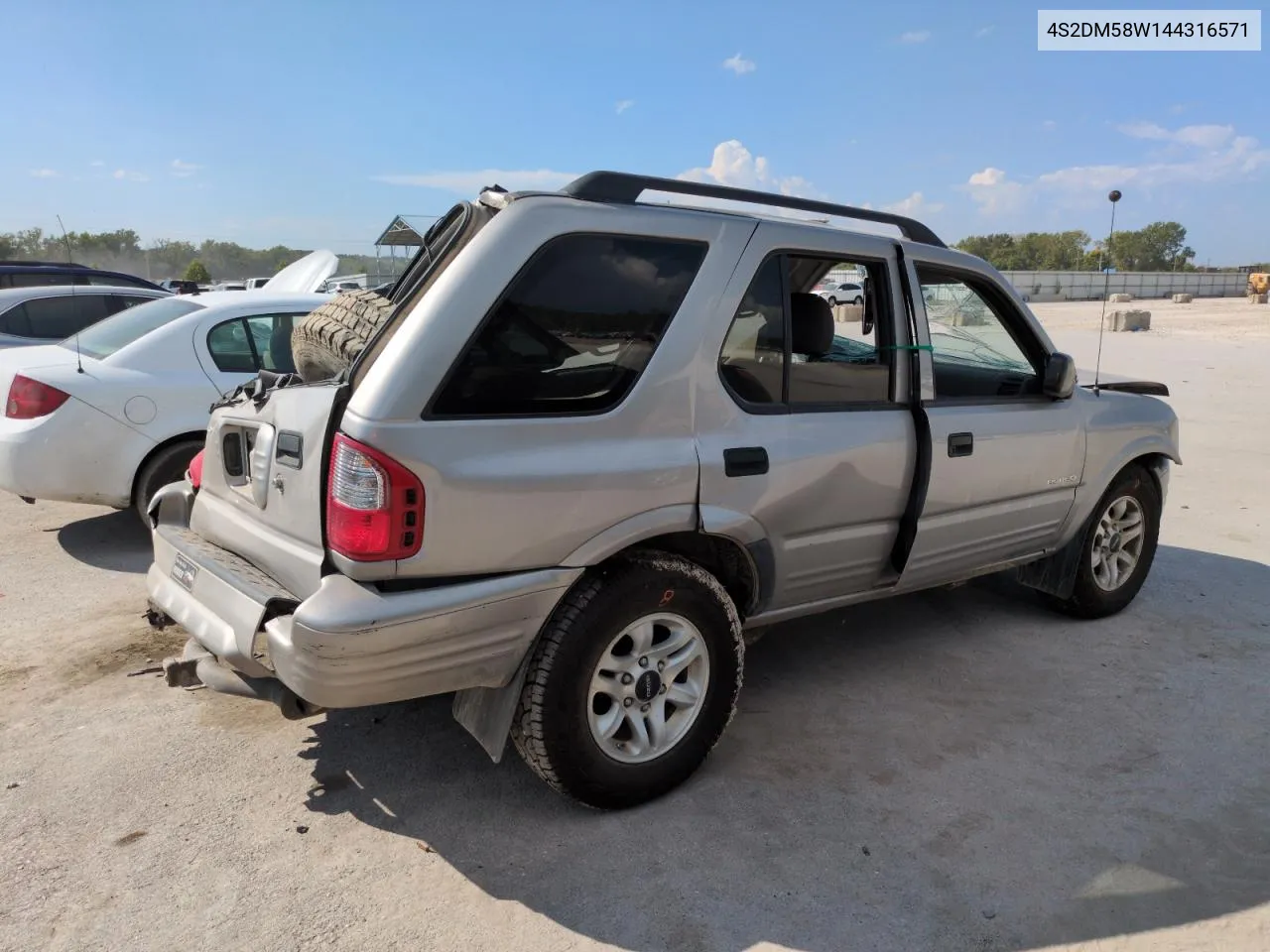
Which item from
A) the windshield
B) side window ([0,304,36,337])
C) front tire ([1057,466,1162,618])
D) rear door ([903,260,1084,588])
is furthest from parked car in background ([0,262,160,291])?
front tire ([1057,466,1162,618])

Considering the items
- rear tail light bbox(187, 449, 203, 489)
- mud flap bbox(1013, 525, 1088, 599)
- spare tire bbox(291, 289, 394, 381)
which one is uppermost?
spare tire bbox(291, 289, 394, 381)

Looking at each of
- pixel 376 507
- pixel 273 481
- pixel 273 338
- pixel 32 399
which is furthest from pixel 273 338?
pixel 376 507

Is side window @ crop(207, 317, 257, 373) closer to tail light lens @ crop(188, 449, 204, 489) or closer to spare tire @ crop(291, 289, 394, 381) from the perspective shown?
tail light lens @ crop(188, 449, 204, 489)

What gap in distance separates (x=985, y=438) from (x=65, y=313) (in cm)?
845

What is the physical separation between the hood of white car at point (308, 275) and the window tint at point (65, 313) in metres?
2.49

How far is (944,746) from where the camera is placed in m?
3.42

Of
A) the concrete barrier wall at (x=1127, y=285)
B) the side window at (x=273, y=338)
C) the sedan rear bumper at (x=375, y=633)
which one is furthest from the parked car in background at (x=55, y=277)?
the concrete barrier wall at (x=1127, y=285)

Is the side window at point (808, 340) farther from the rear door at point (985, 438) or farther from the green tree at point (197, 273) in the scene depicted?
the green tree at point (197, 273)

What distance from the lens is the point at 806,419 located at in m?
3.23

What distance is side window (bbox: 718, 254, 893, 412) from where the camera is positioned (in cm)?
310

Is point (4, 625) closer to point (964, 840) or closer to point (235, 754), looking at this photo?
point (235, 754)

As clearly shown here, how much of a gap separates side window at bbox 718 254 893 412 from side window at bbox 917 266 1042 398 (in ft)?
0.90

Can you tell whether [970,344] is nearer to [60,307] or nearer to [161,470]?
[161,470]

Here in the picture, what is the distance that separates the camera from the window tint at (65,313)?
8.37 m
